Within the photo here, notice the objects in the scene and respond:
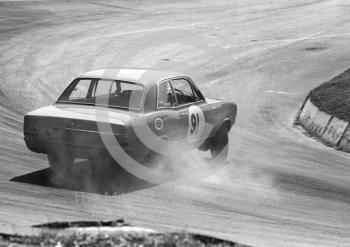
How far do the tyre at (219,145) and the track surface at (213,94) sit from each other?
29cm

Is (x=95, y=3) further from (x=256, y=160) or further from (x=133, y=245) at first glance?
(x=133, y=245)

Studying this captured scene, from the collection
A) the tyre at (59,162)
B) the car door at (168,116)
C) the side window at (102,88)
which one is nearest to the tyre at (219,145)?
the car door at (168,116)

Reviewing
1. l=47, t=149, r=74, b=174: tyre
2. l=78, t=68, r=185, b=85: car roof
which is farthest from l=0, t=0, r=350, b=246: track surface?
l=78, t=68, r=185, b=85: car roof

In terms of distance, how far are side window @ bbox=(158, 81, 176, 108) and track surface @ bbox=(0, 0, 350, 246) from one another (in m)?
1.18

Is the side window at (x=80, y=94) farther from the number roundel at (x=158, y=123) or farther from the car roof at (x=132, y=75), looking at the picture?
the number roundel at (x=158, y=123)

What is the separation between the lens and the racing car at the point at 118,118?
9914mm

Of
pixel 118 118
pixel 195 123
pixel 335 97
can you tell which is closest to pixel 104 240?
pixel 118 118

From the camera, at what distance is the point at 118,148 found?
9.85 metres

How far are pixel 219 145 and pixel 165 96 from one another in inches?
75.7

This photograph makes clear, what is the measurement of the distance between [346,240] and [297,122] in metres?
8.26

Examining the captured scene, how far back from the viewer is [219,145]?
12734 millimetres

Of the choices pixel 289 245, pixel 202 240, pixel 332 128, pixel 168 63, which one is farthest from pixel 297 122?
pixel 202 240

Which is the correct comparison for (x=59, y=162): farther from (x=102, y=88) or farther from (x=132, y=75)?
(x=132, y=75)

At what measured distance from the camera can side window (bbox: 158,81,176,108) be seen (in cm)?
1101
